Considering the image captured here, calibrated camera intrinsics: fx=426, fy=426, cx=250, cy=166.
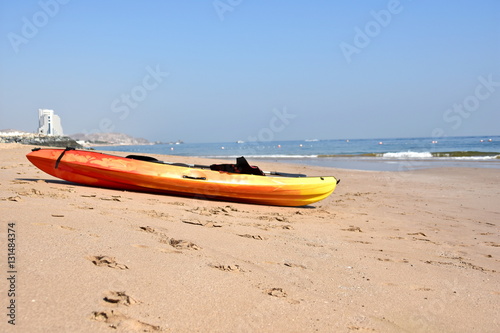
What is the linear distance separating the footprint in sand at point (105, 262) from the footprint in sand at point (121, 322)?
0.75m

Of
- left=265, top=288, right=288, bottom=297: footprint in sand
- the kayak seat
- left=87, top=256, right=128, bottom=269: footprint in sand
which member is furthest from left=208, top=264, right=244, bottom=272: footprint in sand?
the kayak seat

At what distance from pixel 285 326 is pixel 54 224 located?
8.35ft

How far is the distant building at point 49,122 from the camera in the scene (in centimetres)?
7066

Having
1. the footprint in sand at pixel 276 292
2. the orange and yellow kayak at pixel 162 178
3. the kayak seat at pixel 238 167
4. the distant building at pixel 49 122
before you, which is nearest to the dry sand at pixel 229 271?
the footprint in sand at pixel 276 292

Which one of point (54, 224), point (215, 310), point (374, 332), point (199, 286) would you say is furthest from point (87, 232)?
point (374, 332)

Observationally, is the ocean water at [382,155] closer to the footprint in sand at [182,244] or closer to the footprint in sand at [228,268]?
the footprint in sand at [182,244]

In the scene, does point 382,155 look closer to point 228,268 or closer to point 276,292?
point 228,268

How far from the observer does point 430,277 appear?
3951 millimetres

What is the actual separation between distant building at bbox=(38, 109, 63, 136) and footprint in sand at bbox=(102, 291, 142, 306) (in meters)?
73.4

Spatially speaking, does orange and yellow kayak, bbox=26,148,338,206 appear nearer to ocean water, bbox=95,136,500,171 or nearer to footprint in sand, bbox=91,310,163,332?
footprint in sand, bbox=91,310,163,332

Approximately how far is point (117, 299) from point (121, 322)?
27 cm

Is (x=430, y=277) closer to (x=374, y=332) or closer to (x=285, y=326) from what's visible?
(x=374, y=332)

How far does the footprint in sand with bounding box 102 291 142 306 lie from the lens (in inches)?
101

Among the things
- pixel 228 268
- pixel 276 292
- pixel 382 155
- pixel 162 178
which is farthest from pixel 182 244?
pixel 382 155
